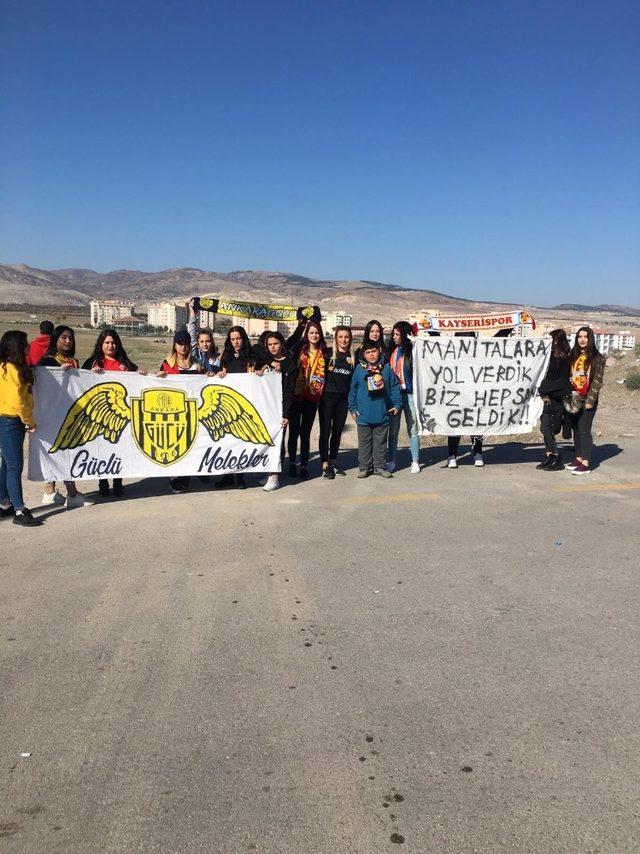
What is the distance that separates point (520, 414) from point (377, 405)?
2.51 meters

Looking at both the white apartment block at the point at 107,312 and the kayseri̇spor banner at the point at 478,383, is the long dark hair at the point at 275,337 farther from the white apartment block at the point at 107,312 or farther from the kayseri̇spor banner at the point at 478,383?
the white apartment block at the point at 107,312

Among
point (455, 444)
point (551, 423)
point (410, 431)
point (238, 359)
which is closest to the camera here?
point (238, 359)

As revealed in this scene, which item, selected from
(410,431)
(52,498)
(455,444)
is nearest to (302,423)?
(410,431)

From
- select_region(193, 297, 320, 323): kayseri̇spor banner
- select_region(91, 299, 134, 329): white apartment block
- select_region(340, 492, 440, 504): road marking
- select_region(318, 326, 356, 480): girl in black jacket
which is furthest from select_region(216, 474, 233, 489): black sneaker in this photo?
select_region(91, 299, 134, 329): white apartment block

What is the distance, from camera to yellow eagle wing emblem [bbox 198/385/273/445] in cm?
775

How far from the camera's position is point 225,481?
816cm

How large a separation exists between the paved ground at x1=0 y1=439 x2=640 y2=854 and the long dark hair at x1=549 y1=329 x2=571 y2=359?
3.45m

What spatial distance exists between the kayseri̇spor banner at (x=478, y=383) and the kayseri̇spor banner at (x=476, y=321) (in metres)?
0.50

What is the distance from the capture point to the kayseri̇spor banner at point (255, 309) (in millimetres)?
8875

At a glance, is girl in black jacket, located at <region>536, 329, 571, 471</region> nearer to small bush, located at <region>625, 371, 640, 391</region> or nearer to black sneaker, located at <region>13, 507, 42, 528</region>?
black sneaker, located at <region>13, 507, 42, 528</region>

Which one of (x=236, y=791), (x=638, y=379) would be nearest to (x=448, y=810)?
(x=236, y=791)

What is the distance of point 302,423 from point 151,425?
6.81 feet

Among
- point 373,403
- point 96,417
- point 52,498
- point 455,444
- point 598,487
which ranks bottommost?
point 52,498

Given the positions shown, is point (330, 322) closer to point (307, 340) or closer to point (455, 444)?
point (455, 444)
